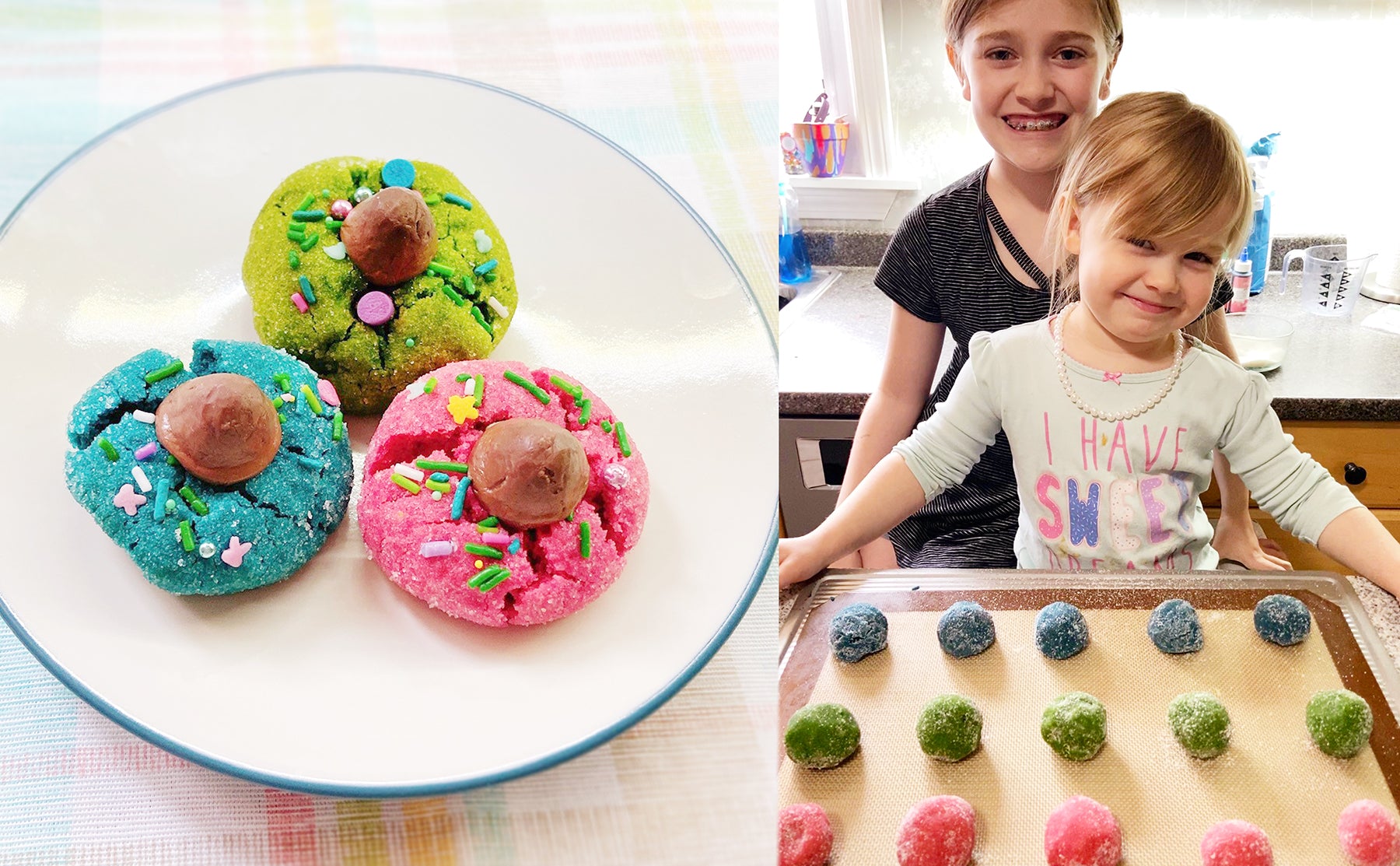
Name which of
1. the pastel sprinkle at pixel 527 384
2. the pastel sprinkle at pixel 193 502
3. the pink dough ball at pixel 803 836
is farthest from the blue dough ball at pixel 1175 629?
the pastel sprinkle at pixel 193 502

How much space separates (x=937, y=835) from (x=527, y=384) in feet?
1.45

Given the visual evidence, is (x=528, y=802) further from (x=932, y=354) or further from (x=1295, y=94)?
(x=1295, y=94)

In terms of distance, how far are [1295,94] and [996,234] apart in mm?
568

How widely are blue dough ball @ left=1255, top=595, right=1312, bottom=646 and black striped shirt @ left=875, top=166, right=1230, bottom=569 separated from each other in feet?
0.96

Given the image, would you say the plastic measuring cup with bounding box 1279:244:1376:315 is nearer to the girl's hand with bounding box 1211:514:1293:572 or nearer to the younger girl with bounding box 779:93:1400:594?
the girl's hand with bounding box 1211:514:1293:572

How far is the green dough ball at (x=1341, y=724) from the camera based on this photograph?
0.58 m

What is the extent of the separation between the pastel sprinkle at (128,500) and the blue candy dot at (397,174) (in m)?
0.35

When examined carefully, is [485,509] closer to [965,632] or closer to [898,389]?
[965,632]

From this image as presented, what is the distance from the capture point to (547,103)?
119 cm

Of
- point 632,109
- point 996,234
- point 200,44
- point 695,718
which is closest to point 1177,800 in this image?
point 695,718

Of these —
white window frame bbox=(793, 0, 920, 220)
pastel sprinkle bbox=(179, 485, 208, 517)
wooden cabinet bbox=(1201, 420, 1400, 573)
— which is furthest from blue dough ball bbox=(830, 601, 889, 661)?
white window frame bbox=(793, 0, 920, 220)

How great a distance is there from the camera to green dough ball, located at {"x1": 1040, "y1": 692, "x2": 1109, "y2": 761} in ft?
1.98

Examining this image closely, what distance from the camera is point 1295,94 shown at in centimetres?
123

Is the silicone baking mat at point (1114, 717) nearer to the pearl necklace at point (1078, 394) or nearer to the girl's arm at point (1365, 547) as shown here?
the girl's arm at point (1365, 547)
